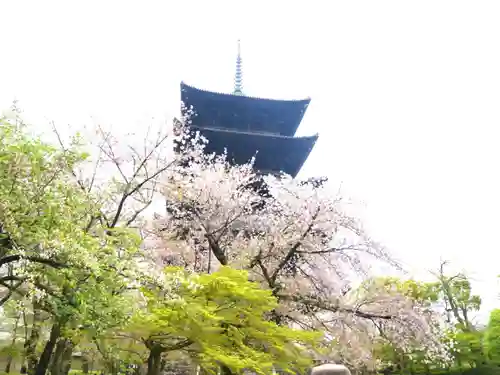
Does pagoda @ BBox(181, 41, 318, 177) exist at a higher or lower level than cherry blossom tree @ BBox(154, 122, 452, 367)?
higher

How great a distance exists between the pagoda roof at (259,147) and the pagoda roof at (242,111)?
4.48 feet

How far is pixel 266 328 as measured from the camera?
20.3ft

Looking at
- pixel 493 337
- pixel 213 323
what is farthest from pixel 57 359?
pixel 493 337

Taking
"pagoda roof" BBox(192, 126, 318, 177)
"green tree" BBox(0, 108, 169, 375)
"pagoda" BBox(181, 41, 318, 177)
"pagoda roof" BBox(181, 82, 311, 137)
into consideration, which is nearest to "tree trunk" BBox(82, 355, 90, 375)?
"green tree" BBox(0, 108, 169, 375)

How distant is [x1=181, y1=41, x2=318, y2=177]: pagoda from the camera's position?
658 inches

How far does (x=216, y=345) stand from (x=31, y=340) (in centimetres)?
466

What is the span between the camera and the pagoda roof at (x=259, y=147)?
16.6 metres

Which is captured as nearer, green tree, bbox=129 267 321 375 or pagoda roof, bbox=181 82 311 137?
green tree, bbox=129 267 321 375

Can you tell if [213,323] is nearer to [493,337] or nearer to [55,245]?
[55,245]

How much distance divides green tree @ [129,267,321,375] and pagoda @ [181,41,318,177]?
1057 cm

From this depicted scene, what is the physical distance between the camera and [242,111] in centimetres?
1800

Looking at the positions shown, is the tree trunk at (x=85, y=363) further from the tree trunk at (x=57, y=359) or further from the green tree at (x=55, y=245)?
the green tree at (x=55, y=245)

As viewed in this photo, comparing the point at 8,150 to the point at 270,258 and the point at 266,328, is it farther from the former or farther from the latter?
the point at 270,258

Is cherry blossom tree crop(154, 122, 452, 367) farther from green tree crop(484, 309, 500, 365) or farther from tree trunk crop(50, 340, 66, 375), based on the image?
green tree crop(484, 309, 500, 365)
